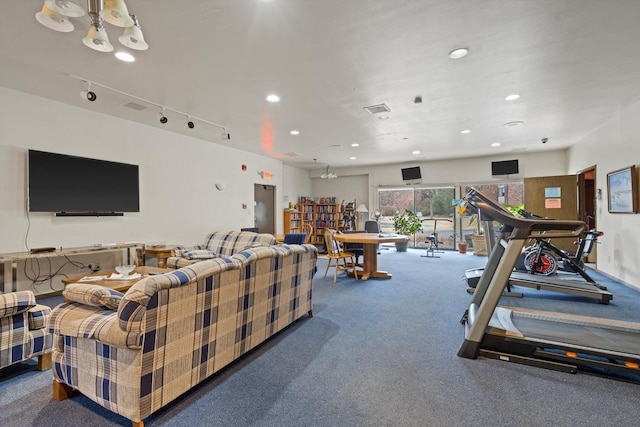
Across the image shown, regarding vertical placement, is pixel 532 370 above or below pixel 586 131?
below

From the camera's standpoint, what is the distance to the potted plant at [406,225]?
8.50m

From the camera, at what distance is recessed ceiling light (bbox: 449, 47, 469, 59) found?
2714 mm

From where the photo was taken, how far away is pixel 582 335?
2447mm

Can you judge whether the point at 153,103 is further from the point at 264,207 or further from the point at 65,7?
the point at 264,207

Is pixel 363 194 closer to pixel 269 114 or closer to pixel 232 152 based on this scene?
pixel 232 152

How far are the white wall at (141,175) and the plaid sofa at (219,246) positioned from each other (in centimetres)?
70

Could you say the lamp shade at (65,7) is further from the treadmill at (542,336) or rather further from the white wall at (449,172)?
the white wall at (449,172)

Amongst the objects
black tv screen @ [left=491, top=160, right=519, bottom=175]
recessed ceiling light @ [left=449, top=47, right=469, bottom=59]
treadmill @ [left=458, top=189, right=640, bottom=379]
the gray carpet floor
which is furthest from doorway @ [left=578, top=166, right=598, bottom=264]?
the gray carpet floor

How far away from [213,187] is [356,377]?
211 inches

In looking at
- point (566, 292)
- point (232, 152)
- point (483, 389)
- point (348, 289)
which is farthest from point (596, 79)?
point (232, 152)

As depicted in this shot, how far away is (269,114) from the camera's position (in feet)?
15.0

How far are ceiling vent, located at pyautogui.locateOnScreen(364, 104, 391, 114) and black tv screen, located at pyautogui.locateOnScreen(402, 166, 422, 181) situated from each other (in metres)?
4.87

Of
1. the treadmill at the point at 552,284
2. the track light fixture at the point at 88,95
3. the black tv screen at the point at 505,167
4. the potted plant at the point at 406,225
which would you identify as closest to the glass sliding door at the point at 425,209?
the potted plant at the point at 406,225

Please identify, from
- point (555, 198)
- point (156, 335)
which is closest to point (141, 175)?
point (156, 335)
